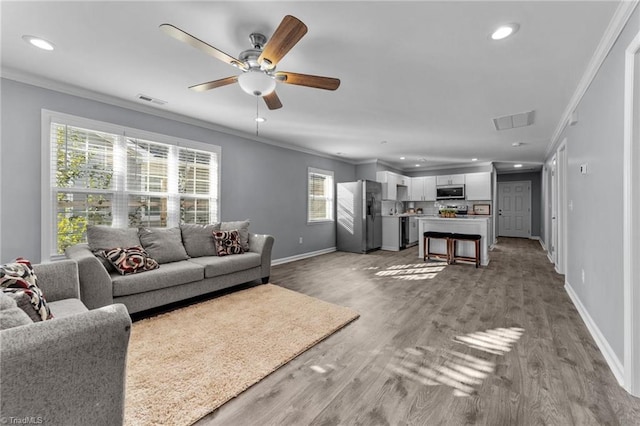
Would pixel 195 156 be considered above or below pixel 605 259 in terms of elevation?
above

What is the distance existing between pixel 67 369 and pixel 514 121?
5.24 m

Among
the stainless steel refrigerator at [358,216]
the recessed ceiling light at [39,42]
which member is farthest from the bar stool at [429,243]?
the recessed ceiling light at [39,42]

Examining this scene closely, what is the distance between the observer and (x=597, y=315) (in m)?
2.39

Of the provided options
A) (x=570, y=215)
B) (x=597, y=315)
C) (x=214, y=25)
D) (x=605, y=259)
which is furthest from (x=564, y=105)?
(x=214, y=25)

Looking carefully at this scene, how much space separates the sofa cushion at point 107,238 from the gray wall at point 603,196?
4459mm

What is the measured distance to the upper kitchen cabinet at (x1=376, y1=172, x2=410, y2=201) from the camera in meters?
7.62

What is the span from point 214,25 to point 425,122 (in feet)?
10.7

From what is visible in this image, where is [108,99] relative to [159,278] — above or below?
above

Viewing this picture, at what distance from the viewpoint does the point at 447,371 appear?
1.94 m

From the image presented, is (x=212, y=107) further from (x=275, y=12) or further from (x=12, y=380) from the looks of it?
(x=12, y=380)

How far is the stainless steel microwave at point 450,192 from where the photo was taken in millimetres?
7879

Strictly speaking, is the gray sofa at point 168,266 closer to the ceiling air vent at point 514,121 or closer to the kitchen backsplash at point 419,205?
the ceiling air vent at point 514,121

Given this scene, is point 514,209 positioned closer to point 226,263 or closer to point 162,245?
point 226,263

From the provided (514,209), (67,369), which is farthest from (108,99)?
(514,209)
